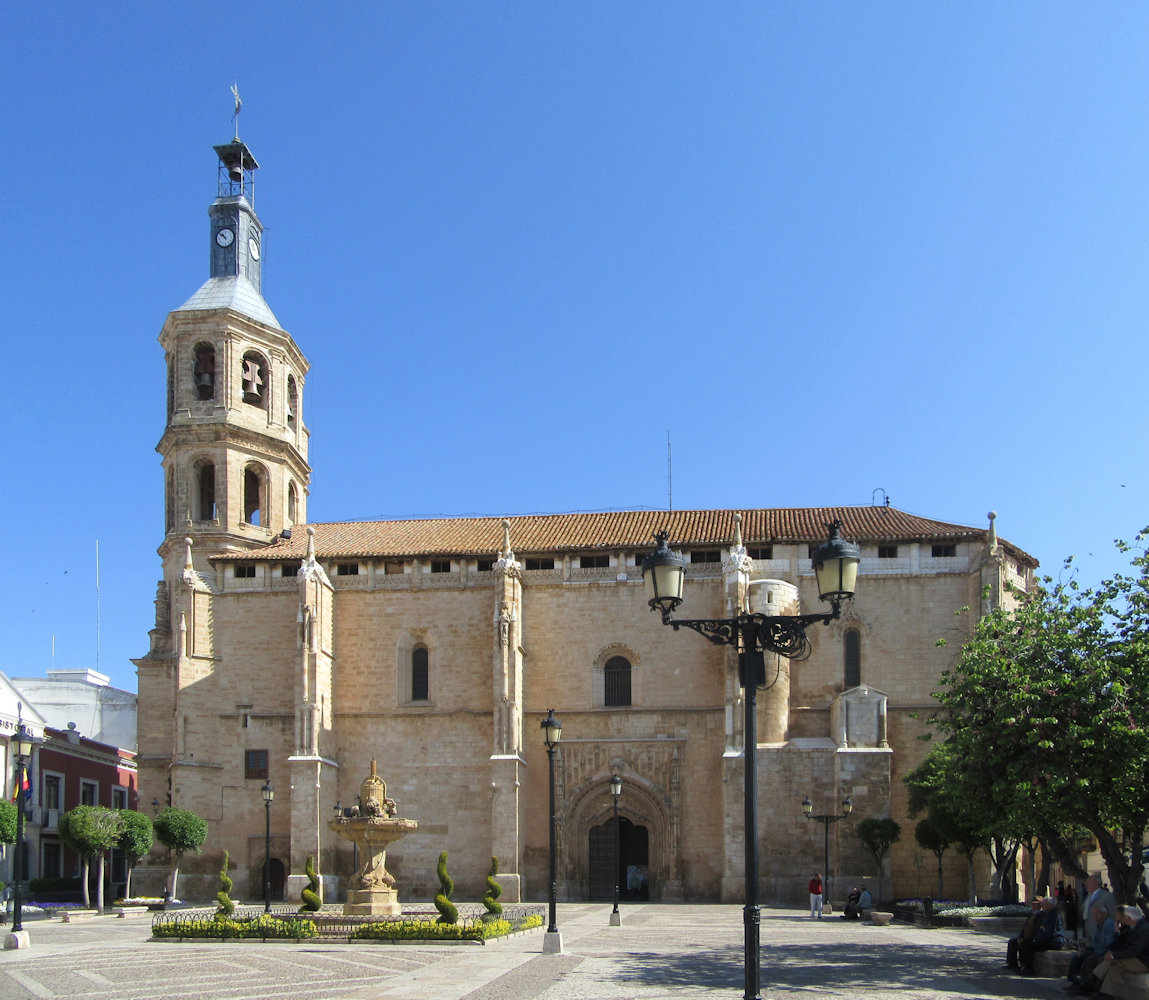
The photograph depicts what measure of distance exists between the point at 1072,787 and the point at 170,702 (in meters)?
32.6

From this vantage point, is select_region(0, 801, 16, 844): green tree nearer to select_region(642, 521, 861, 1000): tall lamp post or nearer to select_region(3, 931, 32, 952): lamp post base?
select_region(3, 931, 32, 952): lamp post base

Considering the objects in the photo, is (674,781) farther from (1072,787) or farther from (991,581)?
(1072,787)

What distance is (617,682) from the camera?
136 feet

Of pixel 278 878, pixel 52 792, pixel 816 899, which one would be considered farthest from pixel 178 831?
pixel 816 899

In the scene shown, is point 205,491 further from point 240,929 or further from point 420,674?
point 240,929

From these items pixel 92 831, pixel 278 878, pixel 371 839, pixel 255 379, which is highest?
pixel 255 379

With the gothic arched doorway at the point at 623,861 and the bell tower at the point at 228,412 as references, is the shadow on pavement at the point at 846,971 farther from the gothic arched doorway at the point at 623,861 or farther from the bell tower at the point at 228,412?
the bell tower at the point at 228,412

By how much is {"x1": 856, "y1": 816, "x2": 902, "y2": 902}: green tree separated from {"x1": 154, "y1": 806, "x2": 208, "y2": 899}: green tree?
20.1 m

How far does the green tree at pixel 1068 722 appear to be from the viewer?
17.7 meters

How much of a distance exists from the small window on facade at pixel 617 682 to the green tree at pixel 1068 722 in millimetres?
21799

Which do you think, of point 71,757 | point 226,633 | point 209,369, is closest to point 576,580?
point 226,633

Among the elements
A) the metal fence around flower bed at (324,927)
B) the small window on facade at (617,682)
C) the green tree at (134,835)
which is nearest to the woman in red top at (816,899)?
the metal fence around flower bed at (324,927)

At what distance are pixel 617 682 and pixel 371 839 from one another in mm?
17498

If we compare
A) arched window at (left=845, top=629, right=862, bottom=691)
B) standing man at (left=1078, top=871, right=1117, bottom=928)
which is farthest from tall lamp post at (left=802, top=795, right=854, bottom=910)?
standing man at (left=1078, top=871, right=1117, bottom=928)
